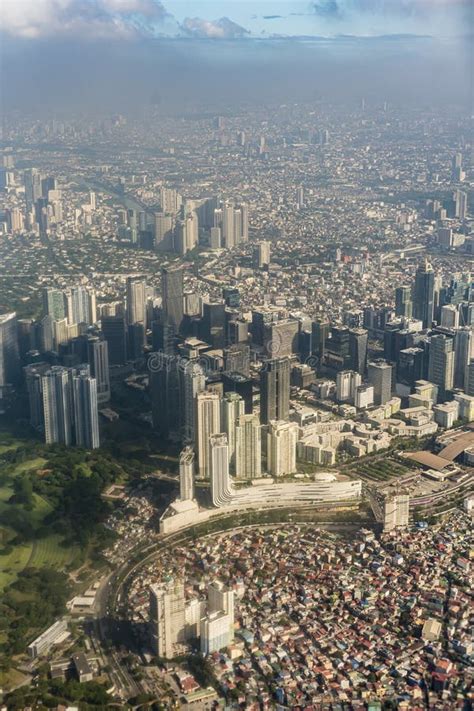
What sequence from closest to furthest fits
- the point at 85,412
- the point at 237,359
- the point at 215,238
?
the point at 85,412 → the point at 237,359 → the point at 215,238

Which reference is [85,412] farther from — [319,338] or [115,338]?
[319,338]

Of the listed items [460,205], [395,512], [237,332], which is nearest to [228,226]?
[460,205]

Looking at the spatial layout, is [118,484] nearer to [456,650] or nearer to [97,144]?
[456,650]

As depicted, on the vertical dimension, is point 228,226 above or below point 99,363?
above

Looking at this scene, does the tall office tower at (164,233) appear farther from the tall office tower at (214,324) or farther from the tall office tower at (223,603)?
the tall office tower at (223,603)

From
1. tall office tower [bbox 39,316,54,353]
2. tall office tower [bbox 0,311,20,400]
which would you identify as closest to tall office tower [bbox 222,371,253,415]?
tall office tower [bbox 0,311,20,400]

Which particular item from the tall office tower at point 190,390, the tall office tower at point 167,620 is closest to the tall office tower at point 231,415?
the tall office tower at point 190,390

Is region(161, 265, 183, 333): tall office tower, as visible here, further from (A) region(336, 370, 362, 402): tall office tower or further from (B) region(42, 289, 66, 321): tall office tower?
(A) region(336, 370, 362, 402): tall office tower

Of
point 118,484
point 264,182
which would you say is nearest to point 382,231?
point 264,182
